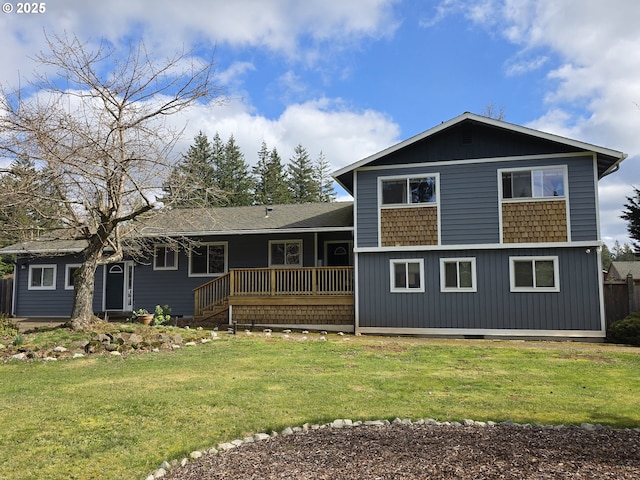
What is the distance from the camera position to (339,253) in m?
17.1

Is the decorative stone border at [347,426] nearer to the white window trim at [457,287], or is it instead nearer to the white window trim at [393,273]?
the white window trim at [457,287]

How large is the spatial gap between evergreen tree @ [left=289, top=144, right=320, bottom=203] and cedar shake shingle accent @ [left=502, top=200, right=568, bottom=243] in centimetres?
3566

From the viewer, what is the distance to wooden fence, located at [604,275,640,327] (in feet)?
43.8

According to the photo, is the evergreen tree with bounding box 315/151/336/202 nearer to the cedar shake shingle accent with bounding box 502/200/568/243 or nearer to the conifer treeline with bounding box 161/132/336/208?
the conifer treeline with bounding box 161/132/336/208

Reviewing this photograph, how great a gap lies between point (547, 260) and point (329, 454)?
445 inches

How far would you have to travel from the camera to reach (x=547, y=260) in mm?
13258

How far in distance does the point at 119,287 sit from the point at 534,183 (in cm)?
1537

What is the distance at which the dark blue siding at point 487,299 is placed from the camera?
13000 mm

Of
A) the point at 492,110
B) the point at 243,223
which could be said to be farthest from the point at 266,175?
the point at 243,223

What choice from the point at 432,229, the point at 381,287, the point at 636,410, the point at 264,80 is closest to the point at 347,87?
the point at 264,80

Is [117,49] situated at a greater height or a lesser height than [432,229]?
greater

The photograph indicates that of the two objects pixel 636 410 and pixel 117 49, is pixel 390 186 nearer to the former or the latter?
pixel 117 49

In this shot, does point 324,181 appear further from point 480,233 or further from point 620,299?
point 620,299

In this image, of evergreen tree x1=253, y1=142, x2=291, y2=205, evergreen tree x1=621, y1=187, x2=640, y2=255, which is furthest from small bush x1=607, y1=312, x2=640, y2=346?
evergreen tree x1=253, y1=142, x2=291, y2=205
